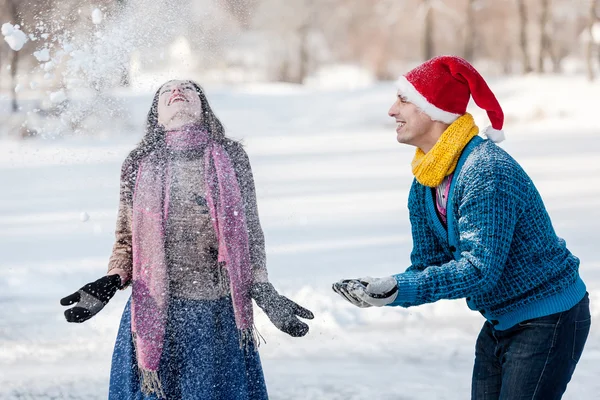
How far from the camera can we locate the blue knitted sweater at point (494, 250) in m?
2.22

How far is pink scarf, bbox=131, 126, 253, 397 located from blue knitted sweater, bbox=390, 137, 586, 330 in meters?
0.68

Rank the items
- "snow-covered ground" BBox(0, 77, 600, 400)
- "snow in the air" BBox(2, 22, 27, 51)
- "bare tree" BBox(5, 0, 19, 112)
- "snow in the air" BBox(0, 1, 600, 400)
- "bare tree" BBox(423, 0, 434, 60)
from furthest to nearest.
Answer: "bare tree" BBox(423, 0, 434, 60)
"bare tree" BBox(5, 0, 19, 112)
"snow-covered ground" BBox(0, 77, 600, 400)
"snow in the air" BBox(0, 1, 600, 400)
"snow in the air" BBox(2, 22, 27, 51)

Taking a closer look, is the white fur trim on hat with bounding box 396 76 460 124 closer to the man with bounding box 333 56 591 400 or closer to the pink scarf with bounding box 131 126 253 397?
the man with bounding box 333 56 591 400

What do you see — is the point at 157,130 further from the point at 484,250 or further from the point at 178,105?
the point at 484,250

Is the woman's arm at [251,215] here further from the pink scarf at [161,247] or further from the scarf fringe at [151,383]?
the scarf fringe at [151,383]

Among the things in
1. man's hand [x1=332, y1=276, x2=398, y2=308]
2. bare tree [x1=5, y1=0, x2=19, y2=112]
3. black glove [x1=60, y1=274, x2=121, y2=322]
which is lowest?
man's hand [x1=332, y1=276, x2=398, y2=308]

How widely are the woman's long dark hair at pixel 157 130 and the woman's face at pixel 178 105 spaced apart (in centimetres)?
3

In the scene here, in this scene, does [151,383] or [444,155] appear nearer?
[444,155]

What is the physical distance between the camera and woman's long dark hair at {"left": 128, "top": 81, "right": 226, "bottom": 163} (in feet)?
10.0

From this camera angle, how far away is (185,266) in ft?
9.87

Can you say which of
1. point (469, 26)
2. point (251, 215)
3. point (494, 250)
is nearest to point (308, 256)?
point (251, 215)

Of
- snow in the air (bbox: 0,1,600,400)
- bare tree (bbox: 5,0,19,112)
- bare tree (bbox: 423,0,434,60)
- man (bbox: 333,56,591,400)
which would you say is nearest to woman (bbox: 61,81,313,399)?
snow in the air (bbox: 0,1,600,400)

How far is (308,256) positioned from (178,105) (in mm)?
4643

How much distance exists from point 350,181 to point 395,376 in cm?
768
